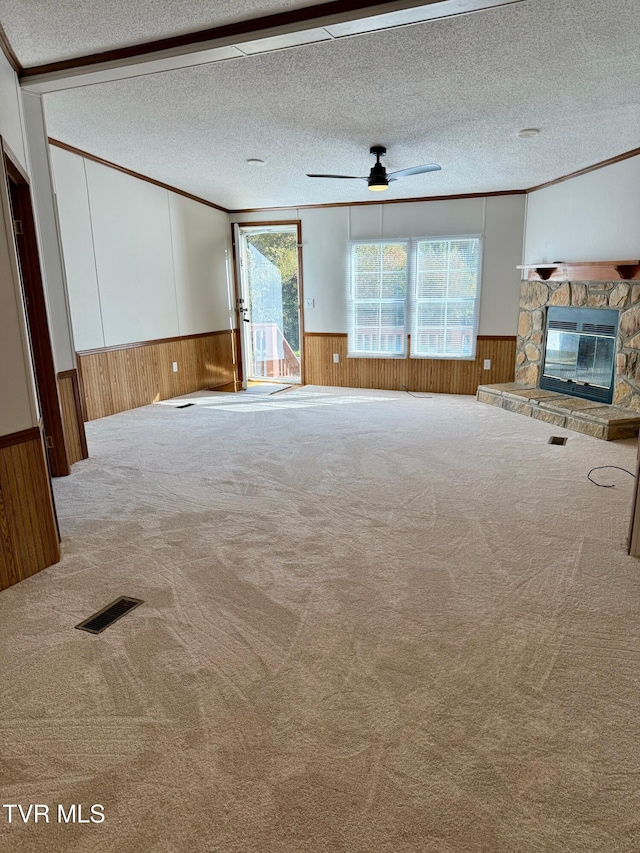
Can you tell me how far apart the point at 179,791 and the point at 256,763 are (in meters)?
0.22

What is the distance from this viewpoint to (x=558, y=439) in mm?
4828

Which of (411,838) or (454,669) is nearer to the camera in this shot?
(411,838)

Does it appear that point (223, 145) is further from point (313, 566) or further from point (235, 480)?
point (313, 566)

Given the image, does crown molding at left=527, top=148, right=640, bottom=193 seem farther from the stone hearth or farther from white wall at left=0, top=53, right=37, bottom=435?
white wall at left=0, top=53, right=37, bottom=435

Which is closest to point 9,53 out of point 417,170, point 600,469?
point 417,170

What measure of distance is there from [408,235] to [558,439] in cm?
349

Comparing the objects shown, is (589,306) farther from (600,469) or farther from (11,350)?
(11,350)

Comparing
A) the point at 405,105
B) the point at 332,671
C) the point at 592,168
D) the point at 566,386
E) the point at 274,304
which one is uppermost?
the point at 405,105

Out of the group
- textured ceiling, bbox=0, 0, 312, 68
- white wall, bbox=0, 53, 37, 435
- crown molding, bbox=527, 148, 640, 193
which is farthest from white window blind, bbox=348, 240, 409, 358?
white wall, bbox=0, 53, 37, 435

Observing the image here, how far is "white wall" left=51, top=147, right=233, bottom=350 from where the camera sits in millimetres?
5242

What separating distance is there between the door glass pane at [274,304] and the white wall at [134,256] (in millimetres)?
473

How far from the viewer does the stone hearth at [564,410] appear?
473 cm

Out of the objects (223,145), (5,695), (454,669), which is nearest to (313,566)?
(454,669)

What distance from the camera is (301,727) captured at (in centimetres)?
169
